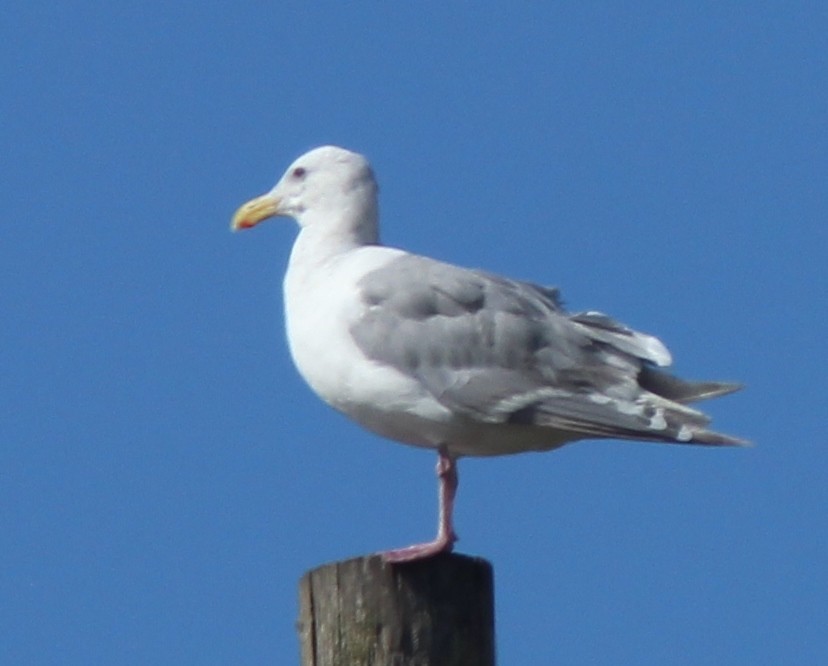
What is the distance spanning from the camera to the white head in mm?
10094

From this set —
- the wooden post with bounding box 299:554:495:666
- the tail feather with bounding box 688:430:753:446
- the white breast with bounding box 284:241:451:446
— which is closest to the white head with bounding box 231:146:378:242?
the white breast with bounding box 284:241:451:446

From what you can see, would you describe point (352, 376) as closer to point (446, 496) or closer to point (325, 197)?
point (446, 496)

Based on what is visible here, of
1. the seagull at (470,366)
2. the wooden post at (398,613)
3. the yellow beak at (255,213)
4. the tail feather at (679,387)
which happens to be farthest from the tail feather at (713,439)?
the yellow beak at (255,213)

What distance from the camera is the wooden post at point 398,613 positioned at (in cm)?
636

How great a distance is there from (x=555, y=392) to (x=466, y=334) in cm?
52

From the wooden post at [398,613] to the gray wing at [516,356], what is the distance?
2.01 m

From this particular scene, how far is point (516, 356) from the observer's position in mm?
8852

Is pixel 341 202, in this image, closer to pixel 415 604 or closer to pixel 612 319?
pixel 612 319

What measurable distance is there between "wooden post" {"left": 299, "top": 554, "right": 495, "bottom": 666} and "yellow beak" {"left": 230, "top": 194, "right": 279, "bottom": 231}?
4.24 meters

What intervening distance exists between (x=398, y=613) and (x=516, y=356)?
2586 millimetres

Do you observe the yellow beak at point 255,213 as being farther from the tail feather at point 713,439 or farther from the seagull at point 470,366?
the tail feather at point 713,439

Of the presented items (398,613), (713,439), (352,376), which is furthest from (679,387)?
(398,613)

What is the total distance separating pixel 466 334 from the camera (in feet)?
29.2

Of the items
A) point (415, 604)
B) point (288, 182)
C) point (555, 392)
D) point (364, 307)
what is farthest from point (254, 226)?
point (415, 604)
